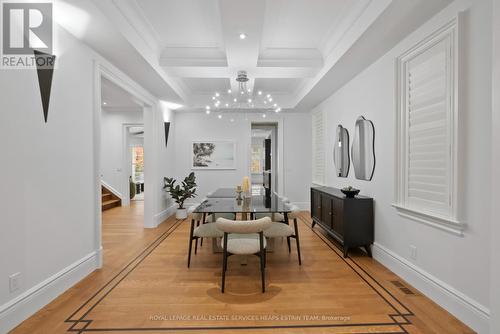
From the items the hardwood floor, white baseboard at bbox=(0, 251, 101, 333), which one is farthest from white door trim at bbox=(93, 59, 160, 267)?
the hardwood floor

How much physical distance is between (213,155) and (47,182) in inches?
179

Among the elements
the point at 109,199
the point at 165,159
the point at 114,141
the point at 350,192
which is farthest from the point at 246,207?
the point at 114,141

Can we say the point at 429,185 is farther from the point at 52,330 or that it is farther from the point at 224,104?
the point at 224,104

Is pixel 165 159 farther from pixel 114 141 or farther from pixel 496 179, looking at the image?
pixel 496 179

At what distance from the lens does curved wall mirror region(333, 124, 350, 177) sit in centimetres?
437

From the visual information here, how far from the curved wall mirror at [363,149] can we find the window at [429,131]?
2.05 ft

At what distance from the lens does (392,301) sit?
237 centimetres

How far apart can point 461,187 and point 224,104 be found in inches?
196

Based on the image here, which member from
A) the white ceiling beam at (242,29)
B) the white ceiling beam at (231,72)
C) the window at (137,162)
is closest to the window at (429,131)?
the white ceiling beam at (231,72)

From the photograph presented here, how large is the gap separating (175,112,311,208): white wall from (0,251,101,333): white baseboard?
13.0 feet

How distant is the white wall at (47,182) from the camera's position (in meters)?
1.96

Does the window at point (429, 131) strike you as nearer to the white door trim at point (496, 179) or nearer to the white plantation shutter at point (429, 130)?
the white plantation shutter at point (429, 130)

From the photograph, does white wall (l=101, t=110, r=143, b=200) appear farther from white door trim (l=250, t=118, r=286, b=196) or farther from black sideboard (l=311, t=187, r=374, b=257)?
→ black sideboard (l=311, t=187, r=374, b=257)

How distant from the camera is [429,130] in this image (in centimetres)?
245
